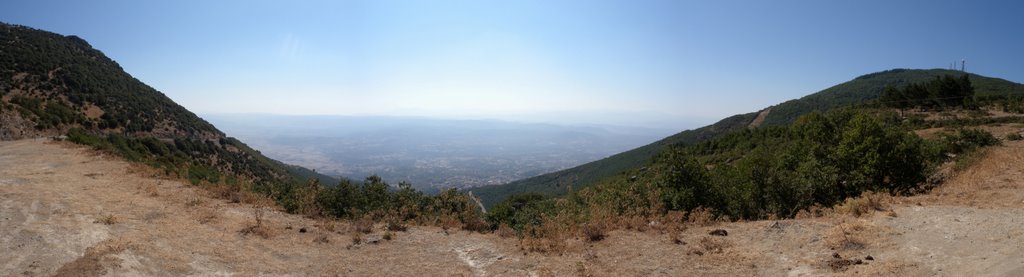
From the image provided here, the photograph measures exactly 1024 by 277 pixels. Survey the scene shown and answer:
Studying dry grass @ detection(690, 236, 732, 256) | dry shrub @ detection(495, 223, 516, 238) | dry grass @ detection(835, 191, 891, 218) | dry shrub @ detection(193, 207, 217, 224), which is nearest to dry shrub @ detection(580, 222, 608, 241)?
dry shrub @ detection(495, 223, 516, 238)

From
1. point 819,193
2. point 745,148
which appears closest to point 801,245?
point 819,193

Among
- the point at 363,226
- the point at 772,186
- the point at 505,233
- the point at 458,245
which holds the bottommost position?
the point at 458,245

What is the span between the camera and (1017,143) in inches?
675

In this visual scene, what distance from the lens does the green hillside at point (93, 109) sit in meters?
30.0

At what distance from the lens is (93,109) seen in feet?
125

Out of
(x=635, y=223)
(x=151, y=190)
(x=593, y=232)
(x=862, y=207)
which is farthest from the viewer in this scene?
(x=151, y=190)

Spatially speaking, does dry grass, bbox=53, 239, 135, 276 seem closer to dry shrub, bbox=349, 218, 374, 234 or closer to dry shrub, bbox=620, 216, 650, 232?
dry shrub, bbox=349, 218, 374, 234

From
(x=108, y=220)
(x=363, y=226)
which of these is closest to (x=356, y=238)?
(x=363, y=226)

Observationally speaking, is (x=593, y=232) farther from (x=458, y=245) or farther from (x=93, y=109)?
(x=93, y=109)

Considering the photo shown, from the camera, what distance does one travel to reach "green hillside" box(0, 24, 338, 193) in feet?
98.6

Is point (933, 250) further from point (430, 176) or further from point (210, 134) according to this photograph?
point (430, 176)

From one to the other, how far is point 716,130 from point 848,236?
77514 millimetres

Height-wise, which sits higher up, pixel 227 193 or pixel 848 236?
pixel 848 236

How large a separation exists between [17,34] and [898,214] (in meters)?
78.4
